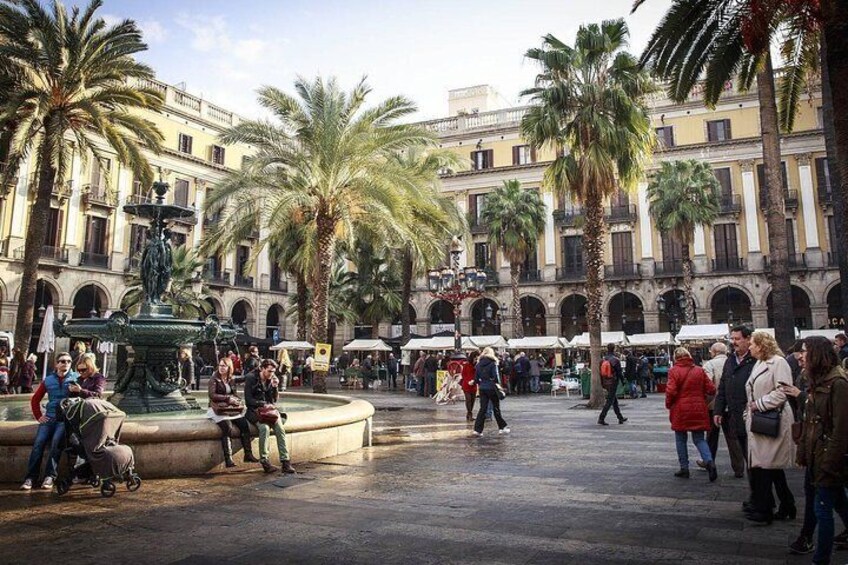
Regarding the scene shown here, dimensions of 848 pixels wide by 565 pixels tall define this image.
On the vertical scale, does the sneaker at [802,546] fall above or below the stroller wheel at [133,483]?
below

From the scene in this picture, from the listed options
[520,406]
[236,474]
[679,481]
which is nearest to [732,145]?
[520,406]

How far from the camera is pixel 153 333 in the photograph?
829 cm

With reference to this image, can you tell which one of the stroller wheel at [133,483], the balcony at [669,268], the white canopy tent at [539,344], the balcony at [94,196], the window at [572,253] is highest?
the balcony at [94,196]

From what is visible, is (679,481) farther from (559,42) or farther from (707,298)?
(707,298)

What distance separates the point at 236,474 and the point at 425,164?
21443mm

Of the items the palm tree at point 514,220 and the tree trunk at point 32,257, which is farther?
the palm tree at point 514,220

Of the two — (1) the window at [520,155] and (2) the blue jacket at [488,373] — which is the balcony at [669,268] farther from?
(2) the blue jacket at [488,373]

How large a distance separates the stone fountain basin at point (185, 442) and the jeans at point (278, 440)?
0.96 feet

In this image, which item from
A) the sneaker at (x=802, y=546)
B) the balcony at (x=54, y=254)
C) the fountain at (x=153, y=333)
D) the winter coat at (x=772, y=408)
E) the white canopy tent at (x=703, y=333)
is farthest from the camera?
the balcony at (x=54, y=254)

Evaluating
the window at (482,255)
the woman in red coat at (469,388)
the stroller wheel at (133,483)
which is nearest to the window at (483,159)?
the window at (482,255)

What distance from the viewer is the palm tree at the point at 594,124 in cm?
1603

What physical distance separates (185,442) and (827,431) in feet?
19.8

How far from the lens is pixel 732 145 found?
1439 inches

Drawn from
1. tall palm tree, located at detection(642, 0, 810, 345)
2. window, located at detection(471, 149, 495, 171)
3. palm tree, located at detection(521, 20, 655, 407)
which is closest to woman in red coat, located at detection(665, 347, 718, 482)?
tall palm tree, located at detection(642, 0, 810, 345)
